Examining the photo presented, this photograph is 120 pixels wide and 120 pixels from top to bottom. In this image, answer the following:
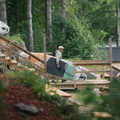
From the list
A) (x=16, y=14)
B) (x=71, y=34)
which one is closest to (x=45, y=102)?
(x=71, y=34)

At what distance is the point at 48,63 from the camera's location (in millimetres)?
9156

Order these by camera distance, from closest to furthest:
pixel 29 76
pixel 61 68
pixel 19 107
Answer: pixel 19 107 → pixel 29 76 → pixel 61 68

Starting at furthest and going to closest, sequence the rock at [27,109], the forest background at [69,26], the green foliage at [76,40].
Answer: the forest background at [69,26], the green foliage at [76,40], the rock at [27,109]

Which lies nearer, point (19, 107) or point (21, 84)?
point (19, 107)

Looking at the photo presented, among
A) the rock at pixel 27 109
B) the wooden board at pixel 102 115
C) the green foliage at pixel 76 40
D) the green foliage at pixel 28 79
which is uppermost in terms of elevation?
the green foliage at pixel 76 40

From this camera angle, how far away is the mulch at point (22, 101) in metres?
2.53

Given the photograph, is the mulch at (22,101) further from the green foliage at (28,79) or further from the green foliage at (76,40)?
the green foliage at (76,40)

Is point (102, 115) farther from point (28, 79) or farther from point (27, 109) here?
point (28, 79)

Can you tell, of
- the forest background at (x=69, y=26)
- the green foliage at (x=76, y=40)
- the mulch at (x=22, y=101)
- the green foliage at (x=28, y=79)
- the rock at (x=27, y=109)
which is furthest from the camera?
the forest background at (x=69, y=26)

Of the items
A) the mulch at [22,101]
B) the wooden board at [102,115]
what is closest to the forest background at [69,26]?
the mulch at [22,101]

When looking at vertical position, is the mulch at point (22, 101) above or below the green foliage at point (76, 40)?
below

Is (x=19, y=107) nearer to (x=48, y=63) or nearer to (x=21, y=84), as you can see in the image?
(x=21, y=84)

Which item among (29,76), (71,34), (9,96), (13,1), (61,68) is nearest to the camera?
(9,96)

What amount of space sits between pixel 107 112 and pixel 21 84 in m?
3.03
